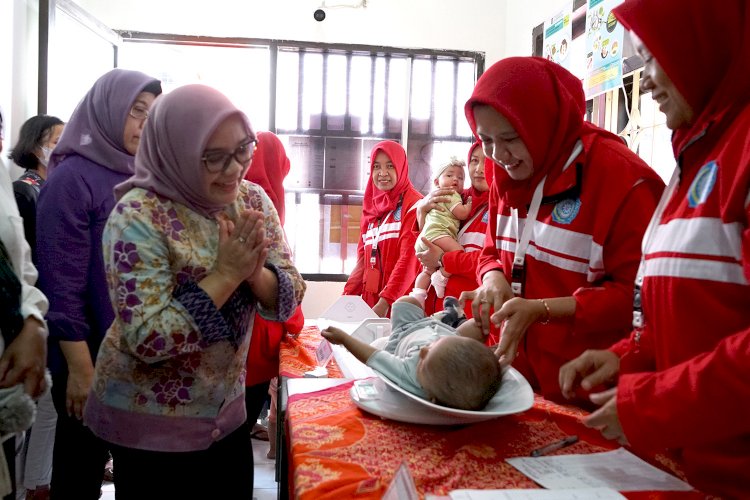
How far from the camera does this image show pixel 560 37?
3.92m

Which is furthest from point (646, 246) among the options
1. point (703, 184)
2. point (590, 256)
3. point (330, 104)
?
point (330, 104)

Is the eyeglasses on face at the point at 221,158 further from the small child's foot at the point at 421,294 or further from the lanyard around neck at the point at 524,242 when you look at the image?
the small child's foot at the point at 421,294

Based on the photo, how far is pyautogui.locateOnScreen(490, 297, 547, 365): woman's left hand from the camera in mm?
1328

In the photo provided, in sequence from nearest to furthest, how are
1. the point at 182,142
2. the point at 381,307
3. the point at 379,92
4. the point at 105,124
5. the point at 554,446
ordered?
the point at 554,446 < the point at 182,142 < the point at 105,124 < the point at 381,307 < the point at 379,92

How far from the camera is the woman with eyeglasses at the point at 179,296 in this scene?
1191 mm

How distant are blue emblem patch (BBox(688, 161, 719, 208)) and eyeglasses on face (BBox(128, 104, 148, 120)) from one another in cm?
172

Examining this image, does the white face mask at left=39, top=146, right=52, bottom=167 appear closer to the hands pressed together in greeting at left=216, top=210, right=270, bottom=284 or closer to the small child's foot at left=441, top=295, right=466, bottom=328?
the hands pressed together in greeting at left=216, top=210, right=270, bottom=284

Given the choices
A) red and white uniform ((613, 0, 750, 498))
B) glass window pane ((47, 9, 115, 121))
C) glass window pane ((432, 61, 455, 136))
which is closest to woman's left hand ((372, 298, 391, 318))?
red and white uniform ((613, 0, 750, 498))

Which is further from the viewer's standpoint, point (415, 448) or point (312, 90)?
point (312, 90)

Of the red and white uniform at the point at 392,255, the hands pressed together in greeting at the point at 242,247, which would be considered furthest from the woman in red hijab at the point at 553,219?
the red and white uniform at the point at 392,255

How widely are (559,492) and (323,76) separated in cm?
464

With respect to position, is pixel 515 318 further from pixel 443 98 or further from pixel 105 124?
pixel 443 98

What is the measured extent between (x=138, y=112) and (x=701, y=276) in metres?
1.79

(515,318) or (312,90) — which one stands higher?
(312,90)
